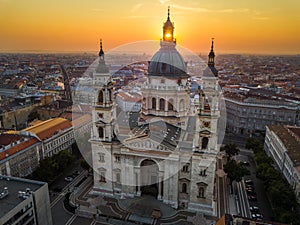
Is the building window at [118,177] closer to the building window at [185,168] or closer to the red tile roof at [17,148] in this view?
the building window at [185,168]

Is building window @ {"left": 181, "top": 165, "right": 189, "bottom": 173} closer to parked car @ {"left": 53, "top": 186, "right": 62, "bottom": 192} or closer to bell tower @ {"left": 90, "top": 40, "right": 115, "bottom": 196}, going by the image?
bell tower @ {"left": 90, "top": 40, "right": 115, "bottom": 196}

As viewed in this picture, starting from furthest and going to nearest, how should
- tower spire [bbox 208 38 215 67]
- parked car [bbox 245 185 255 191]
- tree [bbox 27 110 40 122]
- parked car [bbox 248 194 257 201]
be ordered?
tree [bbox 27 110 40 122] → parked car [bbox 245 185 255 191] → parked car [bbox 248 194 257 201] → tower spire [bbox 208 38 215 67]

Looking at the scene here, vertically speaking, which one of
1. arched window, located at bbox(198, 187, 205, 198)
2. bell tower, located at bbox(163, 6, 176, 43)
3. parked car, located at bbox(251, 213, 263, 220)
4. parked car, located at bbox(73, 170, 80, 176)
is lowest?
parked car, located at bbox(251, 213, 263, 220)

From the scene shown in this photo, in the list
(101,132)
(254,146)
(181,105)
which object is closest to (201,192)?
(181,105)

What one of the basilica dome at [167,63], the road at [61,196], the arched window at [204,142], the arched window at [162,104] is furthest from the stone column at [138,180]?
the basilica dome at [167,63]

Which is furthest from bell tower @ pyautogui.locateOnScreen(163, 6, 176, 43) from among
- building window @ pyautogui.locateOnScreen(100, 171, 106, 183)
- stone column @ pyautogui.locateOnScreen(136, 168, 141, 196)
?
building window @ pyautogui.locateOnScreen(100, 171, 106, 183)

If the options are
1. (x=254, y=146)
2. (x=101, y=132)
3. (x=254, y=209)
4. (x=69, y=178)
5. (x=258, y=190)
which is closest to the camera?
(x=254, y=209)

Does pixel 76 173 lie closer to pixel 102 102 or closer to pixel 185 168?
pixel 102 102

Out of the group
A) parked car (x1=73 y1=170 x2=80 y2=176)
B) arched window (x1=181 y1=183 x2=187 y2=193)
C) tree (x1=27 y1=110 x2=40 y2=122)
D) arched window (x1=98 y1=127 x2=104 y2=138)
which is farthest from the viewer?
tree (x1=27 y1=110 x2=40 y2=122)
